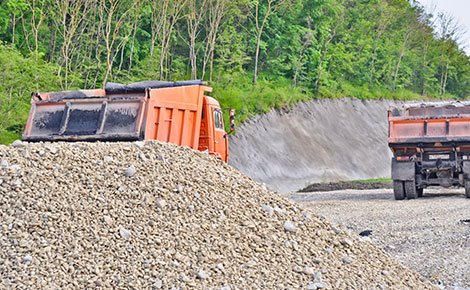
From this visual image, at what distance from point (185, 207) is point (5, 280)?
240 cm

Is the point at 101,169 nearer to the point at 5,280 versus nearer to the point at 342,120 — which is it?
the point at 5,280

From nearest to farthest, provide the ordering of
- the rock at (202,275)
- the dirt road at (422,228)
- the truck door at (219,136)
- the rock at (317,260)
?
the rock at (202,275) < the rock at (317,260) < the dirt road at (422,228) < the truck door at (219,136)

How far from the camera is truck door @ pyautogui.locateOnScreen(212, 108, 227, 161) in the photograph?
15328mm

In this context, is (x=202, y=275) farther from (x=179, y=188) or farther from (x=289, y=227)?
(x=289, y=227)

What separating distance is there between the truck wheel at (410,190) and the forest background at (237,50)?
13391 millimetres

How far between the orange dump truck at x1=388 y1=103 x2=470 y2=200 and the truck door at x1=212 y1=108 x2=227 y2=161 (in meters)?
5.35

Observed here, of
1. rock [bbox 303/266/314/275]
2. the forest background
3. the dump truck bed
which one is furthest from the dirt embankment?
rock [bbox 303/266/314/275]

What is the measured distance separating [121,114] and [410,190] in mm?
9915

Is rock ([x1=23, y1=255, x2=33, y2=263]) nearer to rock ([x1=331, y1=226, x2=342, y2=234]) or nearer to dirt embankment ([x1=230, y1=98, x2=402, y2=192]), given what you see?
rock ([x1=331, y1=226, x2=342, y2=234])

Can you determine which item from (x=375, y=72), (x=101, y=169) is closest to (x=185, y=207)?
(x=101, y=169)

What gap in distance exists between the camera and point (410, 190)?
60.6 feet

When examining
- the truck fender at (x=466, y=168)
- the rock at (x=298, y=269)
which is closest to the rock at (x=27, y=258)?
the rock at (x=298, y=269)

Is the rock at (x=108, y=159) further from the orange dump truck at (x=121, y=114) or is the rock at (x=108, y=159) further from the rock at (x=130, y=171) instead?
the orange dump truck at (x=121, y=114)

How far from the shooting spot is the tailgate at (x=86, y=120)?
41.1 feet
